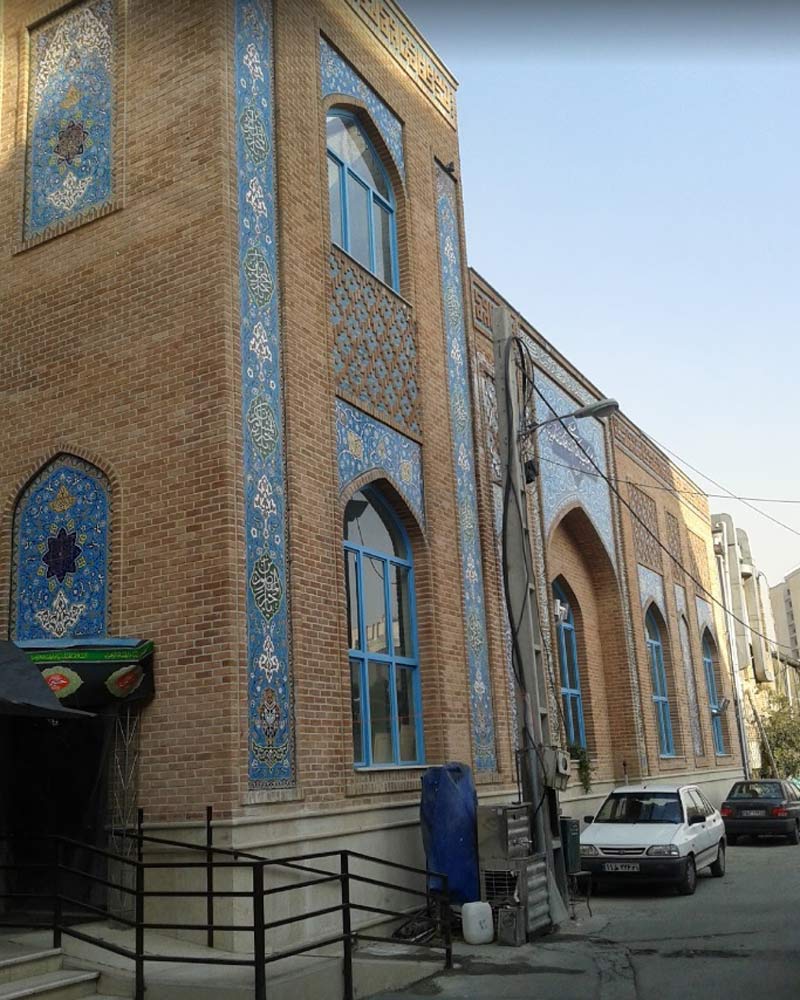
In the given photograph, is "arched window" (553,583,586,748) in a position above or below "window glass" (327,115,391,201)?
below

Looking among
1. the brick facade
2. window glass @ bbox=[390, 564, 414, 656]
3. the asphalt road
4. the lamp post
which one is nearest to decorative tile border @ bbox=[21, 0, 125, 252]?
the brick facade

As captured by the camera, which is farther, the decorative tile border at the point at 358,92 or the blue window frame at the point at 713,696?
the blue window frame at the point at 713,696

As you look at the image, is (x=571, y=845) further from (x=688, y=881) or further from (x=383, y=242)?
(x=383, y=242)

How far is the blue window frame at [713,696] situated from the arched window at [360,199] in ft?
60.7

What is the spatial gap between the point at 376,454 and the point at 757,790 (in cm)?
1448

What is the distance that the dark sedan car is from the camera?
2250 centimetres

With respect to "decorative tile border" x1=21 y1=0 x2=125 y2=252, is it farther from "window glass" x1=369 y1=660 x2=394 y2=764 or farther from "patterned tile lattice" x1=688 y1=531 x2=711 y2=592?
"patterned tile lattice" x1=688 y1=531 x2=711 y2=592

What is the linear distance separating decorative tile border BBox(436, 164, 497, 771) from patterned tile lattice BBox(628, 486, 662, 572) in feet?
32.0

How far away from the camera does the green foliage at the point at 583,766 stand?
63.6 ft

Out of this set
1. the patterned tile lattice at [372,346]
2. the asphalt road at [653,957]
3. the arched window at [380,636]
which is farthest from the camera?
the patterned tile lattice at [372,346]

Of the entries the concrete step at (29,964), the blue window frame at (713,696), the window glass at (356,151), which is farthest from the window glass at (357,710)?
the blue window frame at (713,696)

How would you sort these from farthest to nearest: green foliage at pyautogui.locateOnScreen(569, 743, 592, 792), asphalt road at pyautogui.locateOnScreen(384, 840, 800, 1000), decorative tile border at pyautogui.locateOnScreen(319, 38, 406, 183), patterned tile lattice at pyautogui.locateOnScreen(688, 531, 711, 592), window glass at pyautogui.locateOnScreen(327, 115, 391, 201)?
patterned tile lattice at pyautogui.locateOnScreen(688, 531, 711, 592), green foliage at pyautogui.locateOnScreen(569, 743, 592, 792), window glass at pyautogui.locateOnScreen(327, 115, 391, 201), decorative tile border at pyautogui.locateOnScreen(319, 38, 406, 183), asphalt road at pyautogui.locateOnScreen(384, 840, 800, 1000)

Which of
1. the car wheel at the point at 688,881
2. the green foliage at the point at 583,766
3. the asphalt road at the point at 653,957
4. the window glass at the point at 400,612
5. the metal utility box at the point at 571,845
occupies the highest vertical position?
the window glass at the point at 400,612

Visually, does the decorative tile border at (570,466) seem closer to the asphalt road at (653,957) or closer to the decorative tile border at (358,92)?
the decorative tile border at (358,92)
